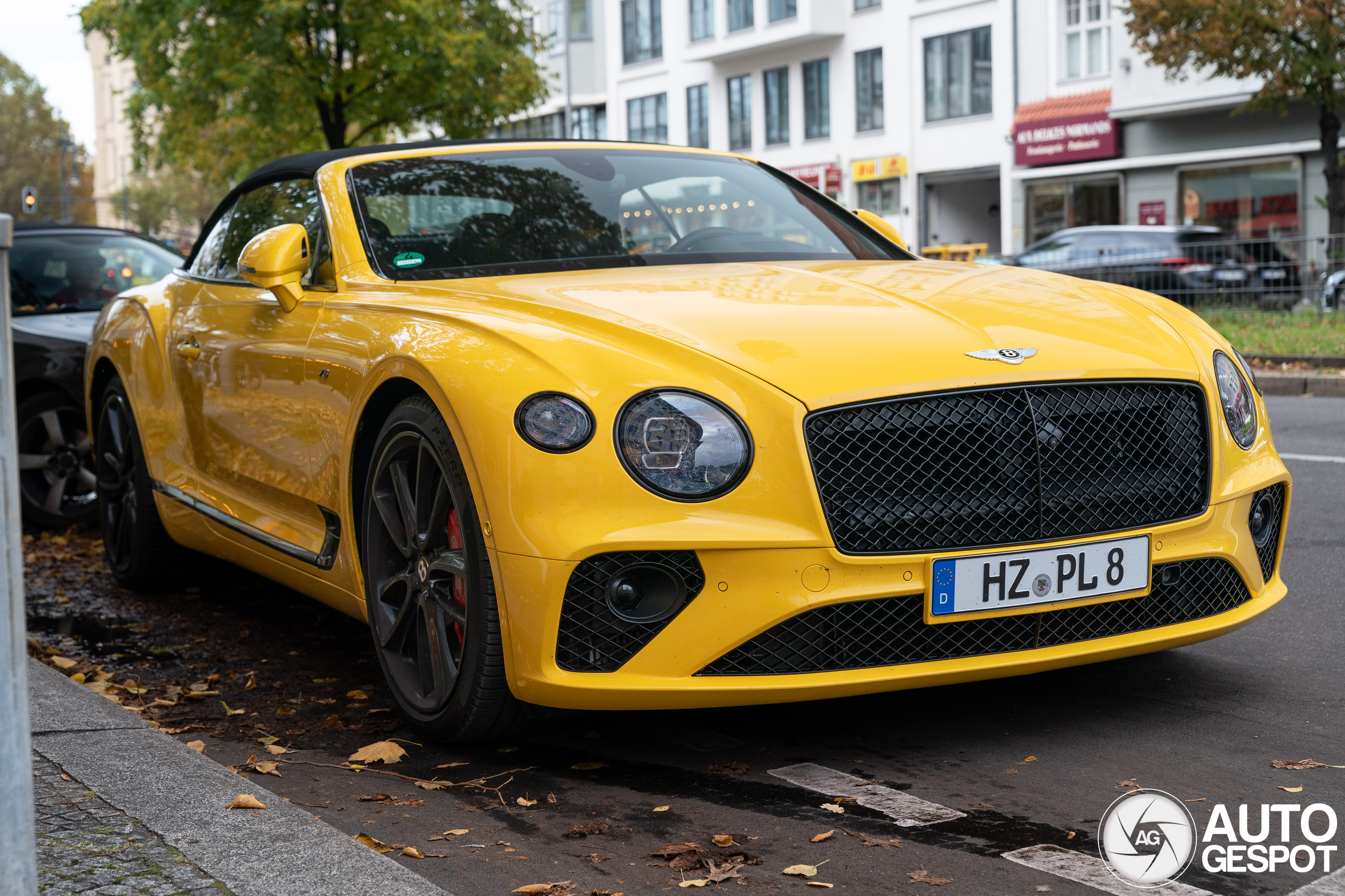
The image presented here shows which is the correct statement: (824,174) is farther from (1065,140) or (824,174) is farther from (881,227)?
(881,227)

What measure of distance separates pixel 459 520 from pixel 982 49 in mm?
33851

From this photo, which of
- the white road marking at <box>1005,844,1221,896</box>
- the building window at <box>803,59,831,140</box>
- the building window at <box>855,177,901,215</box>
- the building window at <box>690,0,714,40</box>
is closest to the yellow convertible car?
the white road marking at <box>1005,844,1221,896</box>

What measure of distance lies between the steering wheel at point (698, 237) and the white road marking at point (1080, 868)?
7.54ft

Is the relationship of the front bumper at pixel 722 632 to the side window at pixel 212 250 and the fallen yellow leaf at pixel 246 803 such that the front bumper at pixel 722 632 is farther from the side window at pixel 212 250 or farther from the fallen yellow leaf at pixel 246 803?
the side window at pixel 212 250

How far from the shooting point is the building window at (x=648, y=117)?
150 feet

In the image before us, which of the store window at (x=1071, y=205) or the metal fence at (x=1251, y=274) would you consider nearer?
the metal fence at (x=1251, y=274)

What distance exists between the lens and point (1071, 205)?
111ft

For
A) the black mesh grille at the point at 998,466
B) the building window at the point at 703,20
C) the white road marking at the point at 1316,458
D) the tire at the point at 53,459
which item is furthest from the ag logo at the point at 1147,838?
the building window at the point at 703,20

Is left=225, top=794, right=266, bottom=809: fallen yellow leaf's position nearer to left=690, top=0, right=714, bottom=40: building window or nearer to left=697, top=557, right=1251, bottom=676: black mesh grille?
left=697, top=557, right=1251, bottom=676: black mesh grille

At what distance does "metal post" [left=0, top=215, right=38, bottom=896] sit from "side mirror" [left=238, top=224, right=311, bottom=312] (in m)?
2.52

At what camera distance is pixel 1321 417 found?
1100 centimetres

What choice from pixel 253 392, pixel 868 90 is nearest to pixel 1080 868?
pixel 253 392

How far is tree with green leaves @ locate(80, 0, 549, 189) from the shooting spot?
68.4ft

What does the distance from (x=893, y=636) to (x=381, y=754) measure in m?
1.29
